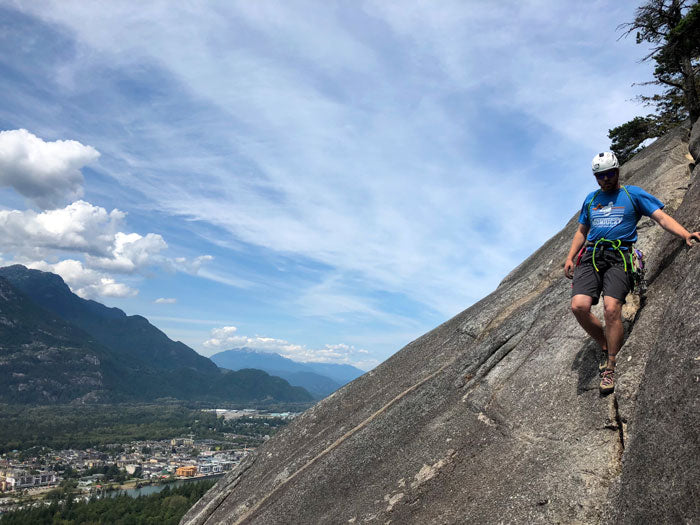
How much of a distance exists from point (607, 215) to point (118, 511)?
317ft

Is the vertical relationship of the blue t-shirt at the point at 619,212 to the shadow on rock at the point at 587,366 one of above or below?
above

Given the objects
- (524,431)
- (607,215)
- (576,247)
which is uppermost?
(607,215)

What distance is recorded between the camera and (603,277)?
→ 6762 mm

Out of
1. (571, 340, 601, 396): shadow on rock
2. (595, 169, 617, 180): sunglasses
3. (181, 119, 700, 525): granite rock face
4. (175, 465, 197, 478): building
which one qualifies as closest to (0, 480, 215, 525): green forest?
(175, 465, 197, 478): building

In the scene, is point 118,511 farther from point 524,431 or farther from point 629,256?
point 629,256

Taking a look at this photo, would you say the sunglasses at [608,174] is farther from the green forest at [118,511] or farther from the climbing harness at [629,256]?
the green forest at [118,511]

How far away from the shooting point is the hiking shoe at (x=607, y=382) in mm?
6617

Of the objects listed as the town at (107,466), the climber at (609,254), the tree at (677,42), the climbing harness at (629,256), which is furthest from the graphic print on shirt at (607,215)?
the town at (107,466)

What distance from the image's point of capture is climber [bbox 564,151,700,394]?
6511 mm

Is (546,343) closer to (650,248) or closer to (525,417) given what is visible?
(525,417)

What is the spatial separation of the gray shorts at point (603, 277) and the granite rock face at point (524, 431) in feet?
2.17

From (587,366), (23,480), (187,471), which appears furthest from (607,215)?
(23,480)

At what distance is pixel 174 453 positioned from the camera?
17162cm

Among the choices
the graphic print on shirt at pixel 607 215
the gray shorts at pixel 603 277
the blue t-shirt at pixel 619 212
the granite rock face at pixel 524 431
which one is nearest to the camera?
the granite rock face at pixel 524 431
